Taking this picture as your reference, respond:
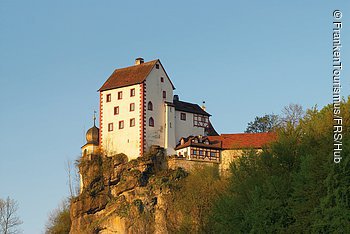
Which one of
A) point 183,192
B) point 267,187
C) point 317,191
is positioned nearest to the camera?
point 317,191

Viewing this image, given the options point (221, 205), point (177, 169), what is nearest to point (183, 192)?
point (177, 169)

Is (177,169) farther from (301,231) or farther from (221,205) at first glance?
(301,231)

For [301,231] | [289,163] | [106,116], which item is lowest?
[301,231]

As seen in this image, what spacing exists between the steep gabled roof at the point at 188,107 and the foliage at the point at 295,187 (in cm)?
2540

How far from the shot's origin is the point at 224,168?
276 ft

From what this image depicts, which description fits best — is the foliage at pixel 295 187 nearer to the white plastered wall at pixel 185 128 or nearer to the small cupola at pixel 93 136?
the white plastered wall at pixel 185 128

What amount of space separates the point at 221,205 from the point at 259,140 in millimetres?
28164

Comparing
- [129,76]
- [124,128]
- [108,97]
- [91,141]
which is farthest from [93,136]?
[129,76]

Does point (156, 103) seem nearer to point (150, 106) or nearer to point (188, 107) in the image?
point (150, 106)

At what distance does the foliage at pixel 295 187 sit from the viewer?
160 feet

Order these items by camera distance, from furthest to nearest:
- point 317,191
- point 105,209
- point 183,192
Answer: point 105,209, point 183,192, point 317,191

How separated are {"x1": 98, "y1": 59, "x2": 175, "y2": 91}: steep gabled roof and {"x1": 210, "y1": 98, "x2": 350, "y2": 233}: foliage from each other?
2544 cm

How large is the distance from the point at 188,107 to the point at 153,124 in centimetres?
604

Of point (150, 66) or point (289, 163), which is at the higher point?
point (150, 66)
